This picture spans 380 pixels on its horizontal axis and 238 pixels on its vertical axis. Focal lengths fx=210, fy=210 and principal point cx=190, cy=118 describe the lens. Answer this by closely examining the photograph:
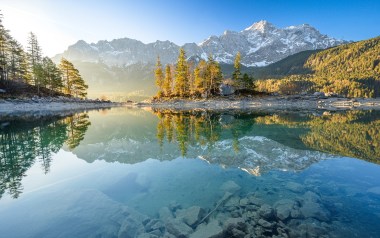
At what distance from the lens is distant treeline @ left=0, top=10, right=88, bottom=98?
187ft

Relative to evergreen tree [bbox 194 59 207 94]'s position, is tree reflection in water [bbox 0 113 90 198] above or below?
below

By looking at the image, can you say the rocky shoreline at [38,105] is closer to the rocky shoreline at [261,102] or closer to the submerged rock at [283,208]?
the rocky shoreline at [261,102]

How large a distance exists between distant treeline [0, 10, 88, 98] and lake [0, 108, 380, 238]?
2275 inches

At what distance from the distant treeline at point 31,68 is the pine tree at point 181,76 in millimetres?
36461

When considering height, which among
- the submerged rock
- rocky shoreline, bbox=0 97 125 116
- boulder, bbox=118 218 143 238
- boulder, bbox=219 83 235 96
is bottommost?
boulder, bbox=118 218 143 238

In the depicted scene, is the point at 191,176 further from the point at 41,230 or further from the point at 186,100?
the point at 186,100

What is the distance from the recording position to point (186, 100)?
78.6 meters

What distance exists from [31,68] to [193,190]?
253ft

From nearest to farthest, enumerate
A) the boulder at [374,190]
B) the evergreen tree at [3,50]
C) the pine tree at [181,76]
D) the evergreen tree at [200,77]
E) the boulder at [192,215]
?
the boulder at [192,215]
the boulder at [374,190]
the evergreen tree at [3,50]
the evergreen tree at [200,77]
the pine tree at [181,76]

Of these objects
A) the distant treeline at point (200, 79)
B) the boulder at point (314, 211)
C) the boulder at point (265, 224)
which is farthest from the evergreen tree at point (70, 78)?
the boulder at point (314, 211)

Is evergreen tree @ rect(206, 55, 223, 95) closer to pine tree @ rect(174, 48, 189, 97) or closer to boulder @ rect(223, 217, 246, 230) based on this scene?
pine tree @ rect(174, 48, 189, 97)

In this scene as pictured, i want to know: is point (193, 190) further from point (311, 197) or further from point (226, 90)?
point (226, 90)

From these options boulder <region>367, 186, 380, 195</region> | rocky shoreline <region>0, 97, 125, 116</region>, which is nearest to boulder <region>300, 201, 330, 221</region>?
boulder <region>367, 186, 380, 195</region>

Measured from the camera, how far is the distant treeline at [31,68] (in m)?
57.1
